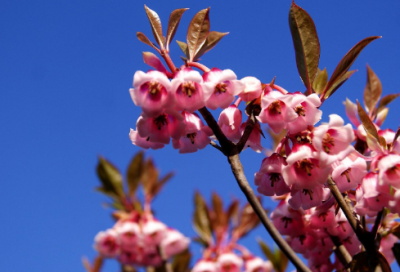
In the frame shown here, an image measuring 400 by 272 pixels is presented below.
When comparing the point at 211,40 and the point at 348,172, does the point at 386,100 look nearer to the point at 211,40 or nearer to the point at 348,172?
the point at 348,172

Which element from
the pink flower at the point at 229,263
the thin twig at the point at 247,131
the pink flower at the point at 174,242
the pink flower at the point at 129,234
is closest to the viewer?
the thin twig at the point at 247,131

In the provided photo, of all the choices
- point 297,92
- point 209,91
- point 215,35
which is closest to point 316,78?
point 297,92

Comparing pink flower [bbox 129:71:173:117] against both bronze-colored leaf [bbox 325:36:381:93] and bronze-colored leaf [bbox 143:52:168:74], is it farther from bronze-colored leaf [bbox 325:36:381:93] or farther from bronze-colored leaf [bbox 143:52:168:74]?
bronze-colored leaf [bbox 325:36:381:93]

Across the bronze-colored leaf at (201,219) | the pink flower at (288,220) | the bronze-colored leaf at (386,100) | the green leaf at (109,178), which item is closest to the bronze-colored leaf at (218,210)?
the bronze-colored leaf at (201,219)

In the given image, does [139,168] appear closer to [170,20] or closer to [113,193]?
[113,193]

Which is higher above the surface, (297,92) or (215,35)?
(215,35)

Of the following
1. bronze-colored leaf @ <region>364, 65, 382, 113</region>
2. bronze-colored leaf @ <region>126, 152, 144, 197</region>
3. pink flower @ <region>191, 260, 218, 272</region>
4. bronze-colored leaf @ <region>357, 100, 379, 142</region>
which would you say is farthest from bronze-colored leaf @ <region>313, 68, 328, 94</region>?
bronze-colored leaf @ <region>126, 152, 144, 197</region>

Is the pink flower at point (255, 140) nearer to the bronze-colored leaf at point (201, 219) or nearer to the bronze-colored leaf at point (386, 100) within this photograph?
the bronze-colored leaf at point (386, 100)
